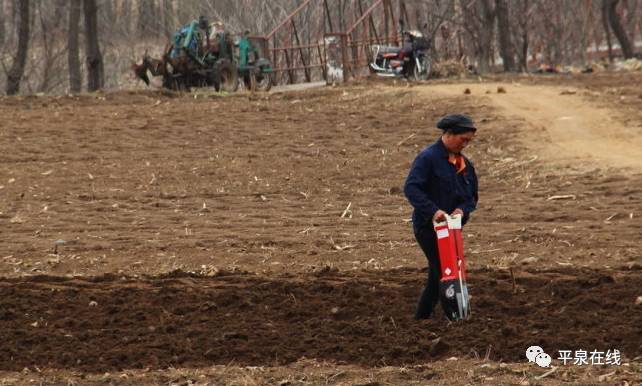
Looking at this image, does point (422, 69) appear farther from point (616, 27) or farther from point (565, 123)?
point (565, 123)

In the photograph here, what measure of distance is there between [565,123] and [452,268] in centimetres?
1151

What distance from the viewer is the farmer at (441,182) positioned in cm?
882

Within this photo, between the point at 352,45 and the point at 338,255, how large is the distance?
18.5m

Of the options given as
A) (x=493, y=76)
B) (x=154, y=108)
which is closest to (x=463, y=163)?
(x=154, y=108)

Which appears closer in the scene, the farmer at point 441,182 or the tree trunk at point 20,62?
the farmer at point 441,182

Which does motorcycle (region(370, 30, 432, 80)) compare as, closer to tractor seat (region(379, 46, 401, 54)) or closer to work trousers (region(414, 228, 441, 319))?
tractor seat (region(379, 46, 401, 54))

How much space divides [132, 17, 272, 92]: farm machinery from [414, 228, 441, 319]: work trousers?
60.9 ft

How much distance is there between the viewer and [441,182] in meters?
8.95

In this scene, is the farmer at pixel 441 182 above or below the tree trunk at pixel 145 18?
below

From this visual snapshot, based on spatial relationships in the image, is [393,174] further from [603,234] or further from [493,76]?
[493,76]

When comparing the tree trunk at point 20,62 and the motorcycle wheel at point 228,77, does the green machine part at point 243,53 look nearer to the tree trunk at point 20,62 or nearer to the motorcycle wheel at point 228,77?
the motorcycle wheel at point 228,77

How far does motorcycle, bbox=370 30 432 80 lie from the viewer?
2900cm

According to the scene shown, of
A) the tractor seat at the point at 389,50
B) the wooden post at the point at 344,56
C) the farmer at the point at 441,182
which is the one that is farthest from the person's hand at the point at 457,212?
the tractor seat at the point at 389,50

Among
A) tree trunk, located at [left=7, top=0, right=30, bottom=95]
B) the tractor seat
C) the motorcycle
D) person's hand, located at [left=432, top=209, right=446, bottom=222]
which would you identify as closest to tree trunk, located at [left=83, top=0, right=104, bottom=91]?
tree trunk, located at [left=7, top=0, right=30, bottom=95]
